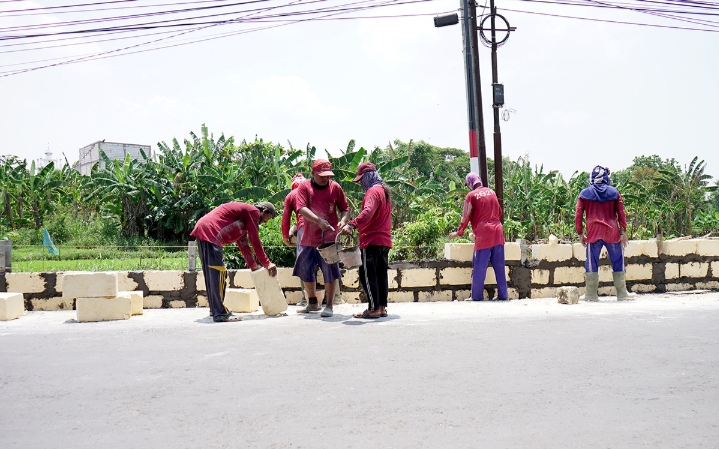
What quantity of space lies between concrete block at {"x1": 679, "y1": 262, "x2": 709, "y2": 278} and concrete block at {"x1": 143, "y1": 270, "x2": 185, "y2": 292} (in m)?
7.38

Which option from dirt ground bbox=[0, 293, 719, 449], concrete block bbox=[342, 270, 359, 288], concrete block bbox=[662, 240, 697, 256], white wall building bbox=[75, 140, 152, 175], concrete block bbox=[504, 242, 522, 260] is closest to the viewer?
dirt ground bbox=[0, 293, 719, 449]

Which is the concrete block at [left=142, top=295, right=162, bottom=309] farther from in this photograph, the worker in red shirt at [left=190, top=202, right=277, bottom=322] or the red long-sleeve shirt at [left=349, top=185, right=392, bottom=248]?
the red long-sleeve shirt at [left=349, top=185, right=392, bottom=248]

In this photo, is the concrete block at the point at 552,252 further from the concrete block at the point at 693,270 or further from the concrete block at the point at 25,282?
the concrete block at the point at 25,282

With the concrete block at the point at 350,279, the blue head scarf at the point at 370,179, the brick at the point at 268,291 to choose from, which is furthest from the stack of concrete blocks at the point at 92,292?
the blue head scarf at the point at 370,179

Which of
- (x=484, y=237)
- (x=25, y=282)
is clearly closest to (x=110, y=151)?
(x=25, y=282)

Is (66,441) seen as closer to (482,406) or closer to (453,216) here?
(482,406)

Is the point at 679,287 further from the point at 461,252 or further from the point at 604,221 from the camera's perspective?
the point at 461,252

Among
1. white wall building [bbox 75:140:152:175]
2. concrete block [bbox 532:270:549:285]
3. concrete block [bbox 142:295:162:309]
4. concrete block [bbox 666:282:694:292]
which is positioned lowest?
concrete block [bbox 666:282:694:292]

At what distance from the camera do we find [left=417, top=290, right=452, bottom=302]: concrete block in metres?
9.21

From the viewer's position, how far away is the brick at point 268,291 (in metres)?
7.62

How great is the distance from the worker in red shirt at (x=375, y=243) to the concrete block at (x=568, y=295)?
2.55 m

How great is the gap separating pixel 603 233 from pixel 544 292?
124cm

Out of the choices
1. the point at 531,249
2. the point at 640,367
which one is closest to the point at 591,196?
the point at 531,249

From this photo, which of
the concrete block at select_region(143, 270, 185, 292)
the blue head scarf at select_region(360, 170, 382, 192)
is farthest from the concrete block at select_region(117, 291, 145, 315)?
the blue head scarf at select_region(360, 170, 382, 192)
